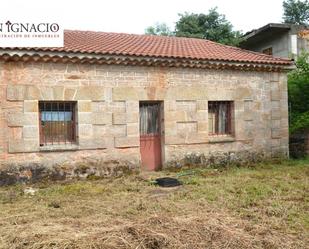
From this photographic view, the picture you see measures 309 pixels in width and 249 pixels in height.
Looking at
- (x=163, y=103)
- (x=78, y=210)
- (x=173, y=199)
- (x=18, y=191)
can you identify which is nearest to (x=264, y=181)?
(x=173, y=199)

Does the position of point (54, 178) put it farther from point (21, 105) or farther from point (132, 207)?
point (132, 207)

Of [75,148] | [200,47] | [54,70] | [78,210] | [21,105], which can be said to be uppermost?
[200,47]

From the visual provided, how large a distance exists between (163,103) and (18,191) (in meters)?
4.84

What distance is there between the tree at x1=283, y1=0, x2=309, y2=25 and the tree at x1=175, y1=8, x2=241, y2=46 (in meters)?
18.9

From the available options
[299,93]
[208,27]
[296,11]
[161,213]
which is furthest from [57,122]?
[296,11]

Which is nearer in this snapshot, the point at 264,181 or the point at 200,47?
the point at 264,181

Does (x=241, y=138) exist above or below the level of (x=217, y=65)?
below

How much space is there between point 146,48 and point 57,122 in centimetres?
373

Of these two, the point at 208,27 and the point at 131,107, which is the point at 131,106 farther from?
the point at 208,27

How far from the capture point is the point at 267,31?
20.8 meters

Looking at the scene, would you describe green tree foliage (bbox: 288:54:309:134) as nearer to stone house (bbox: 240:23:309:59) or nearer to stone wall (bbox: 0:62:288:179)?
stone wall (bbox: 0:62:288:179)

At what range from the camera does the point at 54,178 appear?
404 inches

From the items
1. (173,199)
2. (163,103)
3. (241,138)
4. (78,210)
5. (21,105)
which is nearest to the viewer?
(78,210)

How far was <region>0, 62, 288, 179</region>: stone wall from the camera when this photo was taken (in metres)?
9.98
